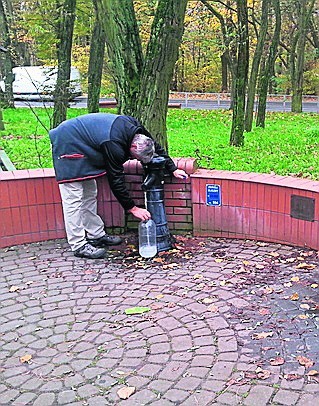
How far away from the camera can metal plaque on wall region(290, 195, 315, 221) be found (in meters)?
4.72

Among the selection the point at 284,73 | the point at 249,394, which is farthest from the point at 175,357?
the point at 284,73

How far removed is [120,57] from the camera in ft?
19.4

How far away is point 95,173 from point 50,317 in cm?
152

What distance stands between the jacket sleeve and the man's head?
0.56 feet

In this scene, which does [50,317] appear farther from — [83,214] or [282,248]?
[282,248]

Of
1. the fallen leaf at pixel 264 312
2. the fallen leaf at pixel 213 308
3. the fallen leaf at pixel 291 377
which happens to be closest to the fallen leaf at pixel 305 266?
the fallen leaf at pixel 264 312

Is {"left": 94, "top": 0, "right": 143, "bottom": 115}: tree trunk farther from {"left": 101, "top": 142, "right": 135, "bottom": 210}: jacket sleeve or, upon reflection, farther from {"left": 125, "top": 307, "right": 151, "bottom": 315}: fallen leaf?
{"left": 125, "top": 307, "right": 151, "bottom": 315}: fallen leaf

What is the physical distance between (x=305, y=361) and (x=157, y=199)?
2.35m

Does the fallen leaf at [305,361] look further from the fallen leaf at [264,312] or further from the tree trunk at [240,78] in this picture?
the tree trunk at [240,78]

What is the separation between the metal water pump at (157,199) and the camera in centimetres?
496

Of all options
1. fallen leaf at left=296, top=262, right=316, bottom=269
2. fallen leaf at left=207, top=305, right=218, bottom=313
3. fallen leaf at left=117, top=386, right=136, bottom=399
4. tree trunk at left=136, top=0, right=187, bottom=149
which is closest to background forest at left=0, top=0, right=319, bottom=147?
tree trunk at left=136, top=0, right=187, bottom=149

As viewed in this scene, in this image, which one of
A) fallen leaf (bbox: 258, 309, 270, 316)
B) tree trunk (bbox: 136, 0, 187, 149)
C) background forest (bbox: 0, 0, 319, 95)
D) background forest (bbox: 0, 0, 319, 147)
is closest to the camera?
fallen leaf (bbox: 258, 309, 270, 316)

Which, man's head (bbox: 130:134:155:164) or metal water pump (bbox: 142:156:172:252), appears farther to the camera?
metal water pump (bbox: 142:156:172:252)

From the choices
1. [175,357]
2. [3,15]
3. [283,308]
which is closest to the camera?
[175,357]
